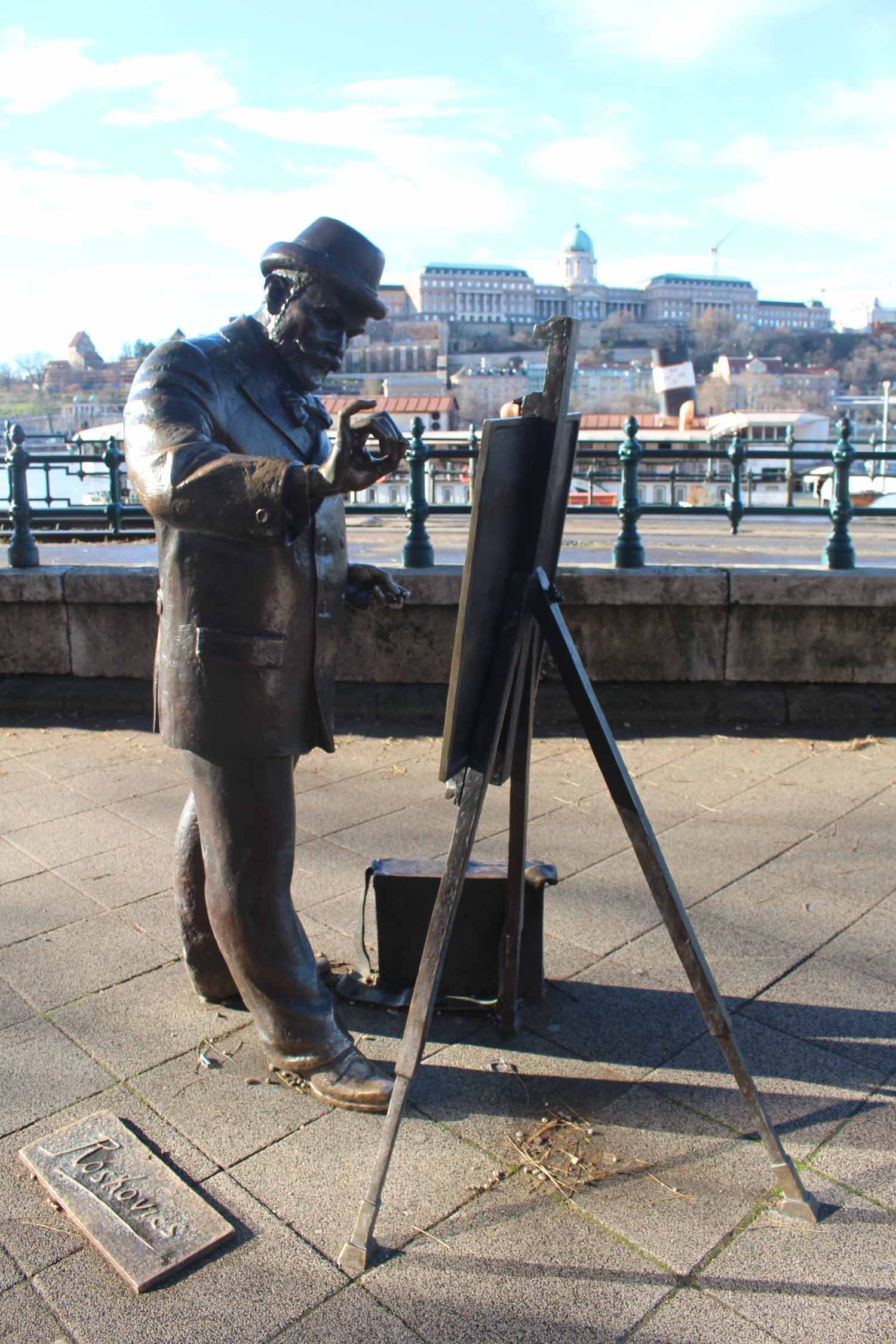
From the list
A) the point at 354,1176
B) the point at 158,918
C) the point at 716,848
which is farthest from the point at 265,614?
the point at 716,848

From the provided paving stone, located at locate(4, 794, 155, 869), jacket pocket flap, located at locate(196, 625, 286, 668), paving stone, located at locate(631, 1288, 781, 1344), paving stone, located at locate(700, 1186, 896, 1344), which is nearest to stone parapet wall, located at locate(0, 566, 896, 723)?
paving stone, located at locate(4, 794, 155, 869)

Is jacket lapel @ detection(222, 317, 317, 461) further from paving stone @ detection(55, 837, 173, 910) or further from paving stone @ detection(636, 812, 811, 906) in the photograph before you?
paving stone @ detection(636, 812, 811, 906)

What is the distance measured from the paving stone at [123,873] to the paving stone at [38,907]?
6cm

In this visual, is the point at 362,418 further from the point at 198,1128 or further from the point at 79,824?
the point at 79,824

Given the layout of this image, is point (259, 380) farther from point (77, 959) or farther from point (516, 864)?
point (77, 959)

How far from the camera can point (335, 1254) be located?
238cm

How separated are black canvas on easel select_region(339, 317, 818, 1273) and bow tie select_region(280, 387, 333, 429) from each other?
662mm

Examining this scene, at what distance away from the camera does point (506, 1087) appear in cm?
303

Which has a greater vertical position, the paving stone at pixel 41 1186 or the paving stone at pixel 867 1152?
the paving stone at pixel 41 1186

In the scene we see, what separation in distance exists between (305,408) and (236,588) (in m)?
0.56

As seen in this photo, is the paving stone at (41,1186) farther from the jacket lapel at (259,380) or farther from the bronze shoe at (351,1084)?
the jacket lapel at (259,380)

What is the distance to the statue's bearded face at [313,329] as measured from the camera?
2768 mm

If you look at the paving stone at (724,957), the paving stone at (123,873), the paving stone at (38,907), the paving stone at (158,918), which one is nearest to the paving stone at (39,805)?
the paving stone at (123,873)

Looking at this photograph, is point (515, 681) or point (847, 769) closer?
point (515, 681)
